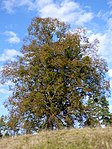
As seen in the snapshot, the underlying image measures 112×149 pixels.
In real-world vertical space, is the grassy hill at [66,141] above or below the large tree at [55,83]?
below

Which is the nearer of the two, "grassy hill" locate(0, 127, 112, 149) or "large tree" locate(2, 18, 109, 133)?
"grassy hill" locate(0, 127, 112, 149)

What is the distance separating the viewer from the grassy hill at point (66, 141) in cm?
1702

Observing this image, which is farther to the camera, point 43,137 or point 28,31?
point 28,31

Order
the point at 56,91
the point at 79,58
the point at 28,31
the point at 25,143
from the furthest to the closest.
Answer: the point at 28,31 < the point at 79,58 < the point at 56,91 < the point at 25,143

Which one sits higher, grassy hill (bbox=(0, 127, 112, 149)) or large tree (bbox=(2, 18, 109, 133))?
large tree (bbox=(2, 18, 109, 133))

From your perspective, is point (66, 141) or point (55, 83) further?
point (55, 83)

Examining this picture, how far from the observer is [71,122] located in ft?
128

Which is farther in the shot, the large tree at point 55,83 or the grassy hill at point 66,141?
the large tree at point 55,83

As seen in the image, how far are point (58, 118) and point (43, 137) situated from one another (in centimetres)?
1930

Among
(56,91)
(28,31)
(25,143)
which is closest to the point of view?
(25,143)

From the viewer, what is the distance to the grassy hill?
17020 mm

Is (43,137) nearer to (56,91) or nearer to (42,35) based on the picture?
(56,91)

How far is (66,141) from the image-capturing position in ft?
59.2

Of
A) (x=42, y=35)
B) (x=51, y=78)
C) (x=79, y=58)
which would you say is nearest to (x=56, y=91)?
(x=51, y=78)
